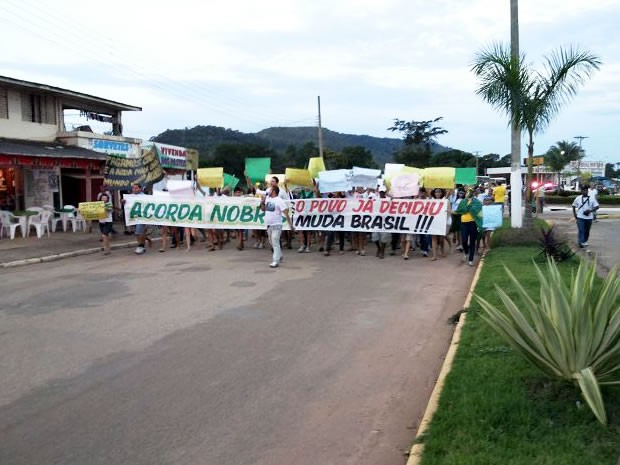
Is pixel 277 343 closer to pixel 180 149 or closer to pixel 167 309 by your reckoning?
pixel 167 309

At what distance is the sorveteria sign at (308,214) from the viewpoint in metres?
14.4

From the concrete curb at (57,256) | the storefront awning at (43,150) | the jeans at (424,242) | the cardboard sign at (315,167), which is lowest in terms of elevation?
the concrete curb at (57,256)

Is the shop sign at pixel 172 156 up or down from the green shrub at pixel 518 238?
up

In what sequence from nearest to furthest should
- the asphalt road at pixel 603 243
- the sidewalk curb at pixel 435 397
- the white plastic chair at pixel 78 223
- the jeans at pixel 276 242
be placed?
the sidewalk curb at pixel 435 397 < the asphalt road at pixel 603 243 < the jeans at pixel 276 242 < the white plastic chair at pixel 78 223

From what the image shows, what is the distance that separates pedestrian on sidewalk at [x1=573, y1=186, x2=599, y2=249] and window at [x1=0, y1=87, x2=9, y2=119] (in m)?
20.3

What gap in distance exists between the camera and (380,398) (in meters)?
5.23

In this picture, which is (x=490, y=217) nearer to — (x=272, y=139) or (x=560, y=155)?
(x=560, y=155)

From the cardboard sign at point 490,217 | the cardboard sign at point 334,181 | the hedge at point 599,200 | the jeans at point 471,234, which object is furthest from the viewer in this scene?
the hedge at point 599,200

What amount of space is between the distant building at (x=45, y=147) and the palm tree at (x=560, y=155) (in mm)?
77216

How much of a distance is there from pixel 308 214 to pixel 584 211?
701 centimetres

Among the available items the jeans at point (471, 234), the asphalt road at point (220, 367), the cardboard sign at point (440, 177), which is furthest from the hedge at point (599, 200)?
the asphalt road at point (220, 367)

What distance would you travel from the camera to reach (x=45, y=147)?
22.5 m

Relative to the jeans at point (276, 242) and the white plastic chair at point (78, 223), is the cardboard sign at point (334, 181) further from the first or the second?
the white plastic chair at point (78, 223)

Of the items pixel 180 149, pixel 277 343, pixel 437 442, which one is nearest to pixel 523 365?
pixel 437 442
